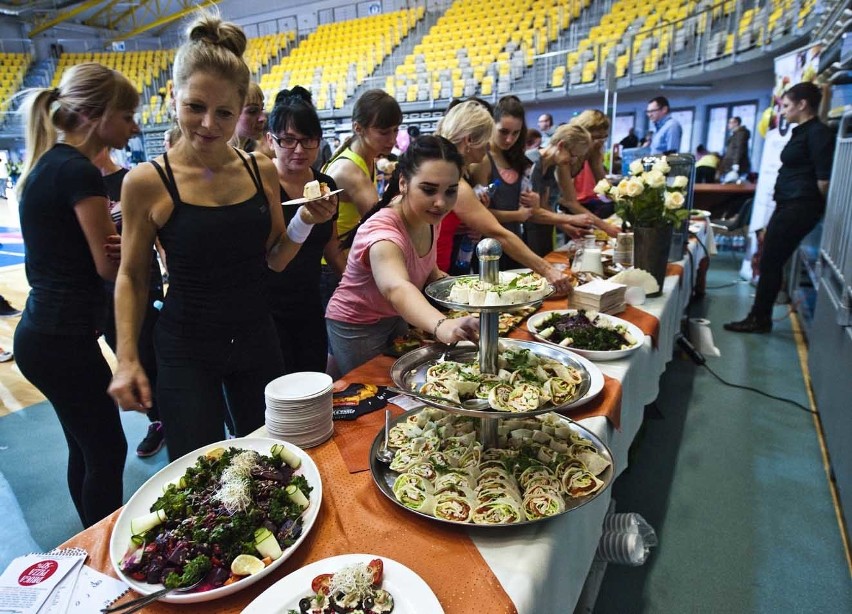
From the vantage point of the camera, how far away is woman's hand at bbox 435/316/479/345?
1.04 m

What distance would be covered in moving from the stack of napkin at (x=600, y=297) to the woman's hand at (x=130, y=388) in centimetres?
160

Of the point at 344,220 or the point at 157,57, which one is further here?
the point at 157,57

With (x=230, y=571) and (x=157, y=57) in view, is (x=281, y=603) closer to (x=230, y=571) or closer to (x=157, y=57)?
(x=230, y=571)

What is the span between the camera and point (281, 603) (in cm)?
75

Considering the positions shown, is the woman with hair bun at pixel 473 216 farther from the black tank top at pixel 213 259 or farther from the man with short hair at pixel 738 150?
the man with short hair at pixel 738 150

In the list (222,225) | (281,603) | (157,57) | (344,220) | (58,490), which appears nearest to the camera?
(281,603)

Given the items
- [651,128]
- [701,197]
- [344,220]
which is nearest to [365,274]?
[344,220]

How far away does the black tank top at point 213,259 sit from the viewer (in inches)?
50.7

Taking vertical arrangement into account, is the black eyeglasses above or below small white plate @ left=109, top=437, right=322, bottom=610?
above

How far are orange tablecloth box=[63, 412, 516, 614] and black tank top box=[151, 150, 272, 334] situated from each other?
0.56m

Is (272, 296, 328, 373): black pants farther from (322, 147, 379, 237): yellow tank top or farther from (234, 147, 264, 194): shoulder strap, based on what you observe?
(234, 147, 264, 194): shoulder strap

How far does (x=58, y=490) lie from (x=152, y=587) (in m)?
2.24

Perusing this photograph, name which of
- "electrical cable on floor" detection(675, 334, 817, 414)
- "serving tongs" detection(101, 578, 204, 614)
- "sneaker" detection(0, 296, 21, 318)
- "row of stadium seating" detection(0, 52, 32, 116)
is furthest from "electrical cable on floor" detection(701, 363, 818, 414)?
"row of stadium seating" detection(0, 52, 32, 116)

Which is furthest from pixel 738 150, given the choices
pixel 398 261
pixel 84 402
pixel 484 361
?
pixel 84 402
